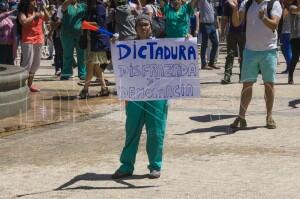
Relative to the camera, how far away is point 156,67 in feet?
23.0

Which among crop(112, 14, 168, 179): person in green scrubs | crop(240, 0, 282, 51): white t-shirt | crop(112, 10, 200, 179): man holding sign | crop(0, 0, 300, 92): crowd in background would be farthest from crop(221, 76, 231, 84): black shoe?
crop(112, 14, 168, 179): person in green scrubs

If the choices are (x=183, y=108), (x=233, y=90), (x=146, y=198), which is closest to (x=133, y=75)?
(x=146, y=198)

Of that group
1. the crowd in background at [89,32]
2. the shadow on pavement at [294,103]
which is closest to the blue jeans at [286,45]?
the crowd in background at [89,32]

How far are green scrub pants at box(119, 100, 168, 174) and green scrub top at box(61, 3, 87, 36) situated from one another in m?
7.84

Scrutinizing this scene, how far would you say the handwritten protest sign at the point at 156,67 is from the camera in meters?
6.95

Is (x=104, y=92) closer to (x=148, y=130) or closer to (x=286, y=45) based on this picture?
(x=286, y=45)

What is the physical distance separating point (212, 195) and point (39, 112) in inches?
204

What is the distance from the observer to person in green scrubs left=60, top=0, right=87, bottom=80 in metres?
14.4

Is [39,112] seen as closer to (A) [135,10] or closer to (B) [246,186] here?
(A) [135,10]

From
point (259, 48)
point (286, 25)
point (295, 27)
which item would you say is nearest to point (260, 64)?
point (259, 48)

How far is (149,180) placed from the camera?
265 inches

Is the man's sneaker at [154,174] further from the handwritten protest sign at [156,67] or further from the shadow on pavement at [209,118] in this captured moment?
the shadow on pavement at [209,118]

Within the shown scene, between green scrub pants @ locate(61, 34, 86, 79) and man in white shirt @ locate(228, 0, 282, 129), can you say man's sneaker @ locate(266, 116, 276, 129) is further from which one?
green scrub pants @ locate(61, 34, 86, 79)

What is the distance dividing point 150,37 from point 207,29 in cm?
1046
